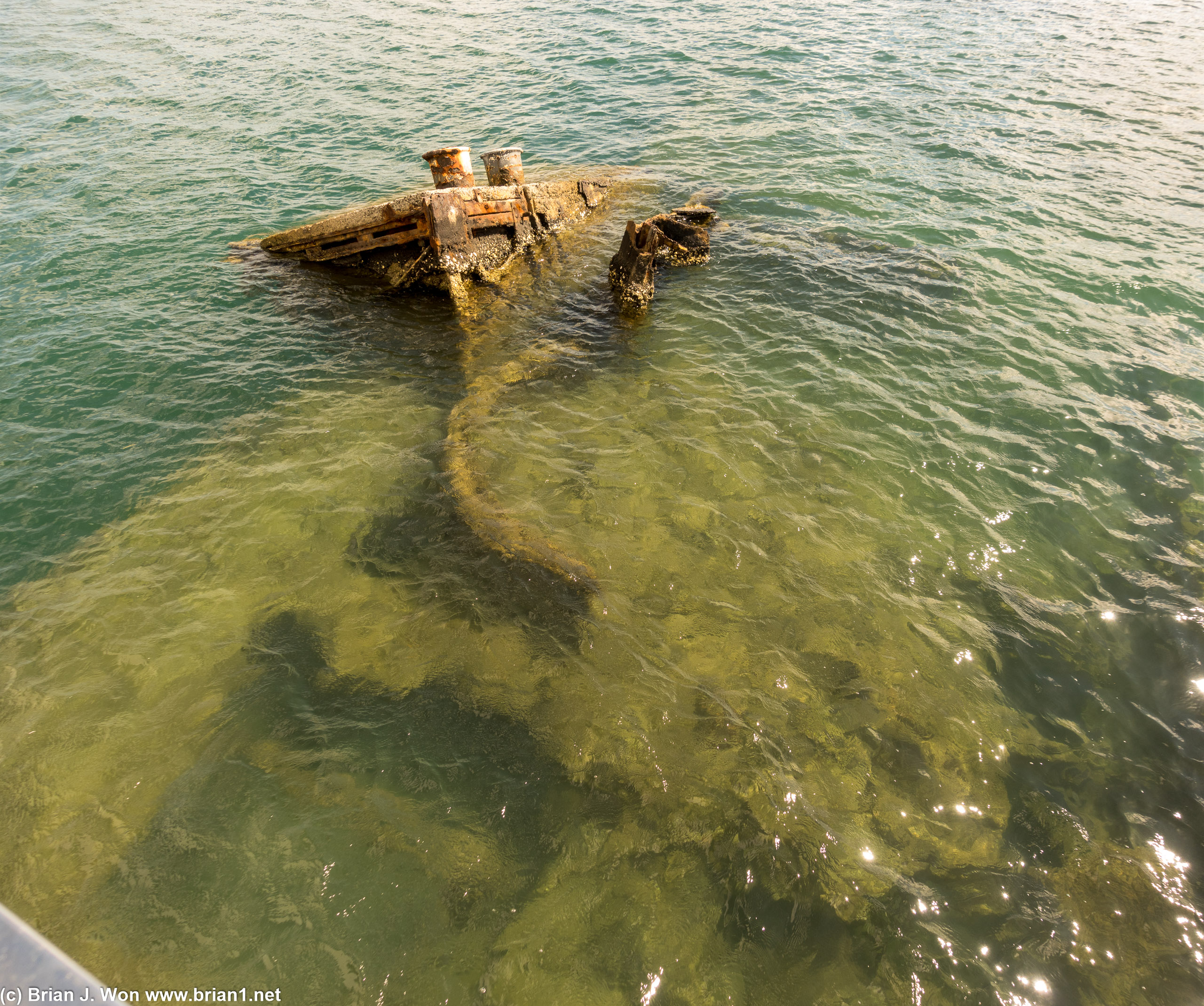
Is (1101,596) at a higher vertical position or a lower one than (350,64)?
lower

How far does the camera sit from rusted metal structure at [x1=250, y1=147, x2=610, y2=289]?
10930 millimetres

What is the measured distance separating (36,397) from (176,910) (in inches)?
336

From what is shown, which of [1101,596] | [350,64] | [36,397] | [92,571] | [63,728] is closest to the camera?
[63,728]

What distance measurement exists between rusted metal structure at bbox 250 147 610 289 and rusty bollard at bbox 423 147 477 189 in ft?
0.04

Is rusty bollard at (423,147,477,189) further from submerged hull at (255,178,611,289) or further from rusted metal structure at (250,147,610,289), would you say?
submerged hull at (255,178,611,289)

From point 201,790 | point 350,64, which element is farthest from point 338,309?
point 350,64

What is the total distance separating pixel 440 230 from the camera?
10.9 metres

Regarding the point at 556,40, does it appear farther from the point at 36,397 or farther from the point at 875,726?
the point at 875,726

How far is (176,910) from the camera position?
4391 millimetres

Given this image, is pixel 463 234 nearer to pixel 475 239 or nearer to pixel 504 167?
pixel 475 239

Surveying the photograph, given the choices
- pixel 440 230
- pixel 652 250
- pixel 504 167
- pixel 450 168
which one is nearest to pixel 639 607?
pixel 652 250

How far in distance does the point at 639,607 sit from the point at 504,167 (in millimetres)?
10222

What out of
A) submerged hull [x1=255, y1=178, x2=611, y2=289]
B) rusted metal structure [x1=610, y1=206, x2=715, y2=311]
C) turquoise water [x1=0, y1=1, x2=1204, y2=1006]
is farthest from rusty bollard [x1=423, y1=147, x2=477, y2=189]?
rusted metal structure [x1=610, y1=206, x2=715, y2=311]

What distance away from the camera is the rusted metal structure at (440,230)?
35.9 ft
